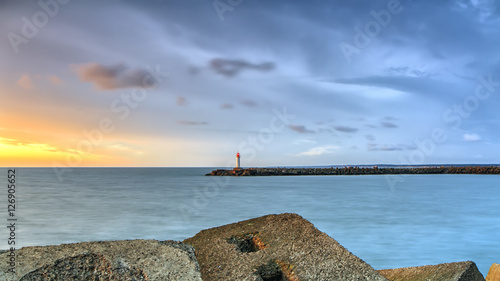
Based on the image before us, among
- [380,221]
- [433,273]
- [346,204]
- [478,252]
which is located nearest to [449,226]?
[380,221]

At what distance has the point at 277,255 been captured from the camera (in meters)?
3.74

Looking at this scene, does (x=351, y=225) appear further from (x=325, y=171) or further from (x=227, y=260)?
(x=325, y=171)

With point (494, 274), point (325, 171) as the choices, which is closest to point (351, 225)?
point (494, 274)

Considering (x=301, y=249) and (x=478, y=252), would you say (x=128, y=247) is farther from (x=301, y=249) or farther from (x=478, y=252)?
(x=478, y=252)

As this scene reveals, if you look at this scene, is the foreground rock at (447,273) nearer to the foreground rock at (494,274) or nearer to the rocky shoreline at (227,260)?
the rocky shoreline at (227,260)

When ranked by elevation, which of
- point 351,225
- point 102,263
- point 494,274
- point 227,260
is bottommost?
point 351,225

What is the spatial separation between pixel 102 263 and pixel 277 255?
1582 millimetres

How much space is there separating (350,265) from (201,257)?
4.70 feet

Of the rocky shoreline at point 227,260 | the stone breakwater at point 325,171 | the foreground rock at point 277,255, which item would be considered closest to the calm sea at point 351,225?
the rocky shoreline at point 227,260

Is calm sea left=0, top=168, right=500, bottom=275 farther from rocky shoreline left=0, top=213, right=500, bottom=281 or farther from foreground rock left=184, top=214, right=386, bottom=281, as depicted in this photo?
foreground rock left=184, top=214, right=386, bottom=281

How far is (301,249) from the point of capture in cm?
379

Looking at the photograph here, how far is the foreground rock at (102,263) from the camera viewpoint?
9.39 ft

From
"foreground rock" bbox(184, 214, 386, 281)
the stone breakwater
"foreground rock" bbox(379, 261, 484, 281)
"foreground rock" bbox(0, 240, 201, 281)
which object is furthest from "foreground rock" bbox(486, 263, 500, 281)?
the stone breakwater

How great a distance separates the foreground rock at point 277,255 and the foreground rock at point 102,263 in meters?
0.47
